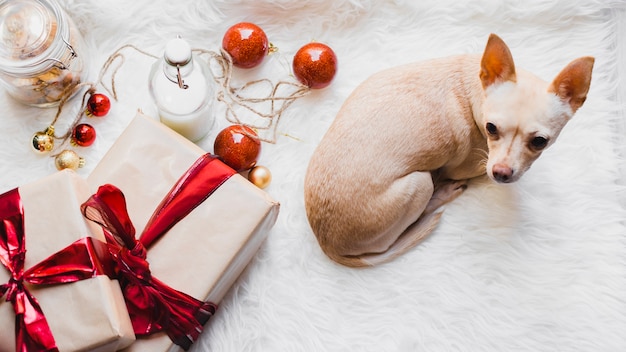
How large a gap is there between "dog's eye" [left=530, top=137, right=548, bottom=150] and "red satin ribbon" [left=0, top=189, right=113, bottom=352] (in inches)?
30.9

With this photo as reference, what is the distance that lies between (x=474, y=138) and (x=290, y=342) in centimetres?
57

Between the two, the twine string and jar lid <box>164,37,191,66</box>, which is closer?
jar lid <box>164,37,191,66</box>

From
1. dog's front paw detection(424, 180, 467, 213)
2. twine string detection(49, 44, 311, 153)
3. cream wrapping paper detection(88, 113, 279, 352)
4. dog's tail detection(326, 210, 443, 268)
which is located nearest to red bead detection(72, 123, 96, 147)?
twine string detection(49, 44, 311, 153)

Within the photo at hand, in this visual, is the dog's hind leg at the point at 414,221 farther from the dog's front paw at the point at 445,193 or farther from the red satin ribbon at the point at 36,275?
the red satin ribbon at the point at 36,275

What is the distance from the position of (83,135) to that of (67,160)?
6 cm

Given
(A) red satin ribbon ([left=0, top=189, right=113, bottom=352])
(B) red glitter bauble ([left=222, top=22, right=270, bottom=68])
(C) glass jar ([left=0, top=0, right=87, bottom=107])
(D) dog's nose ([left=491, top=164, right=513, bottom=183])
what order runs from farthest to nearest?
(B) red glitter bauble ([left=222, top=22, right=270, bottom=68]), (C) glass jar ([left=0, top=0, right=87, bottom=107]), (D) dog's nose ([left=491, top=164, right=513, bottom=183]), (A) red satin ribbon ([left=0, top=189, right=113, bottom=352])

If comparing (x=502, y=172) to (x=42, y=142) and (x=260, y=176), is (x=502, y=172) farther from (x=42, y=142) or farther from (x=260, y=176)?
(x=42, y=142)

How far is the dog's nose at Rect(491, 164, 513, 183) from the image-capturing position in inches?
40.3

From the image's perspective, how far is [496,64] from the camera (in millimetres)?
996

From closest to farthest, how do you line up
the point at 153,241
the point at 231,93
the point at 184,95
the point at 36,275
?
the point at 36,275, the point at 153,241, the point at 184,95, the point at 231,93

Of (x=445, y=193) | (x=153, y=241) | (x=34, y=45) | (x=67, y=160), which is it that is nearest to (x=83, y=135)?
(x=67, y=160)

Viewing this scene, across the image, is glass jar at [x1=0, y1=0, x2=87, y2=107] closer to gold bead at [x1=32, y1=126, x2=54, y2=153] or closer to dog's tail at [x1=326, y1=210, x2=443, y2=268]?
gold bead at [x1=32, y1=126, x2=54, y2=153]

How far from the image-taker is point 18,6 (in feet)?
Answer: 3.78

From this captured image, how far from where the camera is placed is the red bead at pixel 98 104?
1.23m
